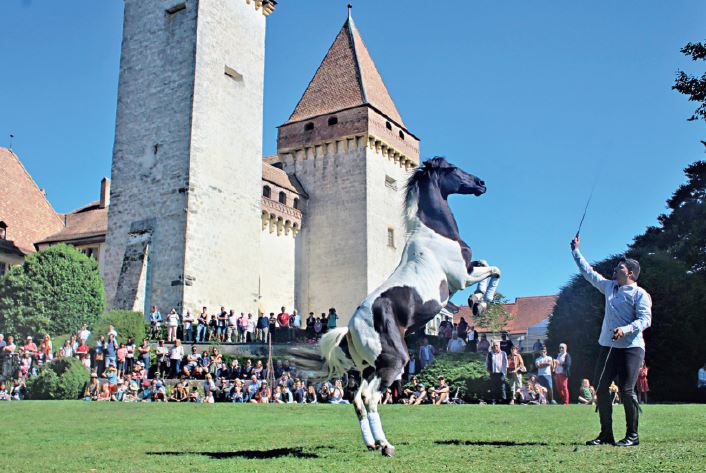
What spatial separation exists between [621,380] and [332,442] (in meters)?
3.23

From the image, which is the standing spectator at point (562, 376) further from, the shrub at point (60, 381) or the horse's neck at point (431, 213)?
the shrub at point (60, 381)

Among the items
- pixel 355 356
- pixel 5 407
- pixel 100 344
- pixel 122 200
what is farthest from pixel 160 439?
pixel 122 200

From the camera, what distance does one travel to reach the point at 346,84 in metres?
50.0

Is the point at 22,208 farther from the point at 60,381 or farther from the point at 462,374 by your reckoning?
the point at 462,374

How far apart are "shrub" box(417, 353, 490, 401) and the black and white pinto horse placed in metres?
11.4

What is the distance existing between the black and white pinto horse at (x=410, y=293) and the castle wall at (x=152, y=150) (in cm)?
2699

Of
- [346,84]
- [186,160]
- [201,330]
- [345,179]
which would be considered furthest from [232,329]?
[346,84]

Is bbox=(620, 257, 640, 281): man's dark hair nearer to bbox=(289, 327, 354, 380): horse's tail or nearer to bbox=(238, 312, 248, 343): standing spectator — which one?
bbox=(289, 327, 354, 380): horse's tail

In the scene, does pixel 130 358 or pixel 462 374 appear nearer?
pixel 462 374

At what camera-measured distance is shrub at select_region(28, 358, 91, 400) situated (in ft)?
66.6

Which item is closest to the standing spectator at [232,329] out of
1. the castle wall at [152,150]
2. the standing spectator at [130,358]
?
the castle wall at [152,150]

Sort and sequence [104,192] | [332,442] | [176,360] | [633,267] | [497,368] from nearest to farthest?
[633,267], [332,442], [497,368], [176,360], [104,192]

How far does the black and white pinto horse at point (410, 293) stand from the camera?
7.86 meters

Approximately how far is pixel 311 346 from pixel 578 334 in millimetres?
10005
